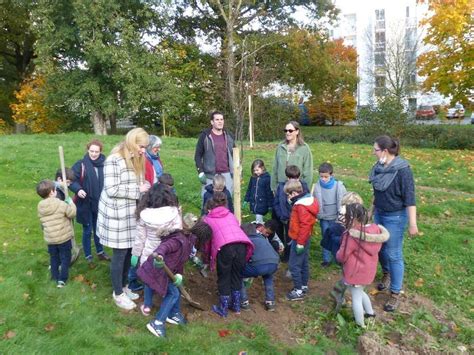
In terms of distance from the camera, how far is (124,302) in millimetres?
4867

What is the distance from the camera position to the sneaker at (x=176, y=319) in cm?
464

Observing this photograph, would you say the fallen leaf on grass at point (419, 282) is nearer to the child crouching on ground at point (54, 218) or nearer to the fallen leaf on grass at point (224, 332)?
the fallen leaf on grass at point (224, 332)

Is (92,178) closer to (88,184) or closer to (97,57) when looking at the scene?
(88,184)

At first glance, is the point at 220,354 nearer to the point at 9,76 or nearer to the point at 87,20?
the point at 87,20

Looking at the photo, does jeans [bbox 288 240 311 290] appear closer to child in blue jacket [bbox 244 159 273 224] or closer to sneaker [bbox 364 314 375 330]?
sneaker [bbox 364 314 375 330]

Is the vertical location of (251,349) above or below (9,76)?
below

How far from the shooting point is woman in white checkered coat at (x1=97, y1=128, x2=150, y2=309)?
14.9 ft

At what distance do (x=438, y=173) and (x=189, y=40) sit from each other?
20094 mm

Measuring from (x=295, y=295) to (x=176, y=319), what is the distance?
1530 mm

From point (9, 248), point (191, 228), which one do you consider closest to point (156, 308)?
point (191, 228)

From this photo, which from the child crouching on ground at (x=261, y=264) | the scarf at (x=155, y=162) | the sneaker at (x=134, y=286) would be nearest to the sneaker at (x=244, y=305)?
the child crouching on ground at (x=261, y=264)

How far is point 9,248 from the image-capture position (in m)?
6.43

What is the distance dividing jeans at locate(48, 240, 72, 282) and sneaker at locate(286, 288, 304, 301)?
105 inches

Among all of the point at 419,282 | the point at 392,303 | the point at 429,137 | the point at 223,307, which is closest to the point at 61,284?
the point at 223,307
